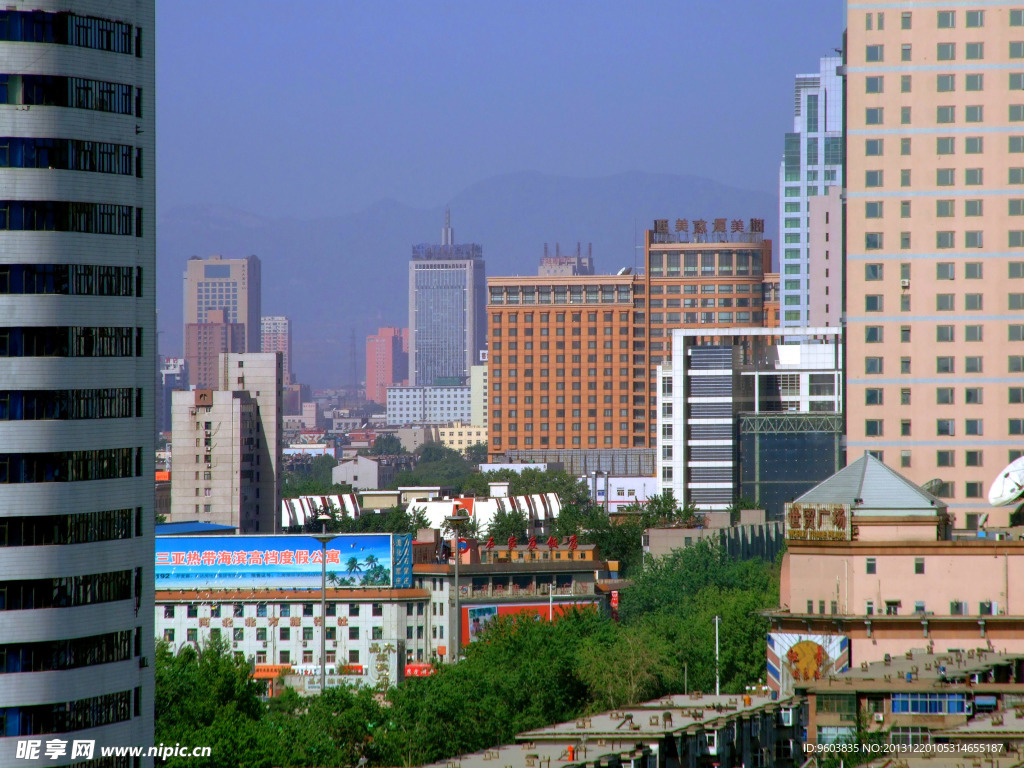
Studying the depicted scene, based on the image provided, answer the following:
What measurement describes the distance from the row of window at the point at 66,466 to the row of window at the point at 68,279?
5.11 m

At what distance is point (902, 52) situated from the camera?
332 feet

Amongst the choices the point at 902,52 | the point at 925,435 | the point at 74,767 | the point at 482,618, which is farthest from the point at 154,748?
the point at 482,618

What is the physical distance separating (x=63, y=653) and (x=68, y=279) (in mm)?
11754

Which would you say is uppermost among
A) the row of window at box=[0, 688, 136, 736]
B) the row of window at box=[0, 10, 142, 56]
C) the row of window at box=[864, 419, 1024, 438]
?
the row of window at box=[0, 10, 142, 56]

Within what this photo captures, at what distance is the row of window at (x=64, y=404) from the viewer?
53312mm

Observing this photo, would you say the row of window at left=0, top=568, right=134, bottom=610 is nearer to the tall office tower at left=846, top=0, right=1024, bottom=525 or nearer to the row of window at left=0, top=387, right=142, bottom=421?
the row of window at left=0, top=387, right=142, bottom=421

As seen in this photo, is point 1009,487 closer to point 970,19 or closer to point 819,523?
point 819,523

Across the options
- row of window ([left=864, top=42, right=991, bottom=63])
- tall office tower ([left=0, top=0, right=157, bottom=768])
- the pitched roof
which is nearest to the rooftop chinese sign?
the pitched roof

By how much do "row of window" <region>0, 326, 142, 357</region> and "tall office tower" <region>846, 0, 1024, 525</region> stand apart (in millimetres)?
54916

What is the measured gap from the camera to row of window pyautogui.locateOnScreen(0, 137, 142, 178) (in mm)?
53531

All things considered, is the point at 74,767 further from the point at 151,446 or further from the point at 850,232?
the point at 850,232

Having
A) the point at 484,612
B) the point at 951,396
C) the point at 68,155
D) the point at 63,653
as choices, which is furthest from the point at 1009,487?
the point at 484,612

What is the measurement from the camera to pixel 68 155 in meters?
54.5

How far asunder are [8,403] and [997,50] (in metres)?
67.5
